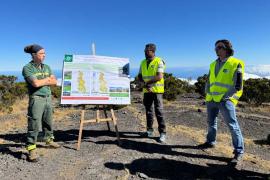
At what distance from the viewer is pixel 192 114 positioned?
41.4 ft

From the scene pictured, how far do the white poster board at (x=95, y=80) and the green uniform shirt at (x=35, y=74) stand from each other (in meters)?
0.57

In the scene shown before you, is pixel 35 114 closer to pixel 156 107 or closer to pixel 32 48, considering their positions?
pixel 32 48

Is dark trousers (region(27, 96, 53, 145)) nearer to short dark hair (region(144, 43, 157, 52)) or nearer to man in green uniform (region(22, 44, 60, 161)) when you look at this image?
man in green uniform (region(22, 44, 60, 161))

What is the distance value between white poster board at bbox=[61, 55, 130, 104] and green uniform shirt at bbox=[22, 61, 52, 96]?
0.57 metres

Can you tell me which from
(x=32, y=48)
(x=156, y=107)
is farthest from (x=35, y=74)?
(x=156, y=107)

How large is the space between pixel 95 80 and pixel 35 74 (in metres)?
1.45

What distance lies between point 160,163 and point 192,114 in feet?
23.1

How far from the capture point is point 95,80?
22.9ft

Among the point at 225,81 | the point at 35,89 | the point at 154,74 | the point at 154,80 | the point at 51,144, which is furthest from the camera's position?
the point at 154,74

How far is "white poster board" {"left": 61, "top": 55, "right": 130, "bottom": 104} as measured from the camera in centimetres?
679

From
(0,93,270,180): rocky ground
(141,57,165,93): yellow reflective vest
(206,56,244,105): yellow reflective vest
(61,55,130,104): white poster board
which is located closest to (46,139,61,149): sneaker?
(0,93,270,180): rocky ground

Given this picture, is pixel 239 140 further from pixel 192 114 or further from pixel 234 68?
pixel 192 114

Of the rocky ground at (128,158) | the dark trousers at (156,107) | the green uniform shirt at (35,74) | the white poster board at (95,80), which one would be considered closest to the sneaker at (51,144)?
the rocky ground at (128,158)

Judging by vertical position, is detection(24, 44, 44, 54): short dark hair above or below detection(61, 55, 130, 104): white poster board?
above
